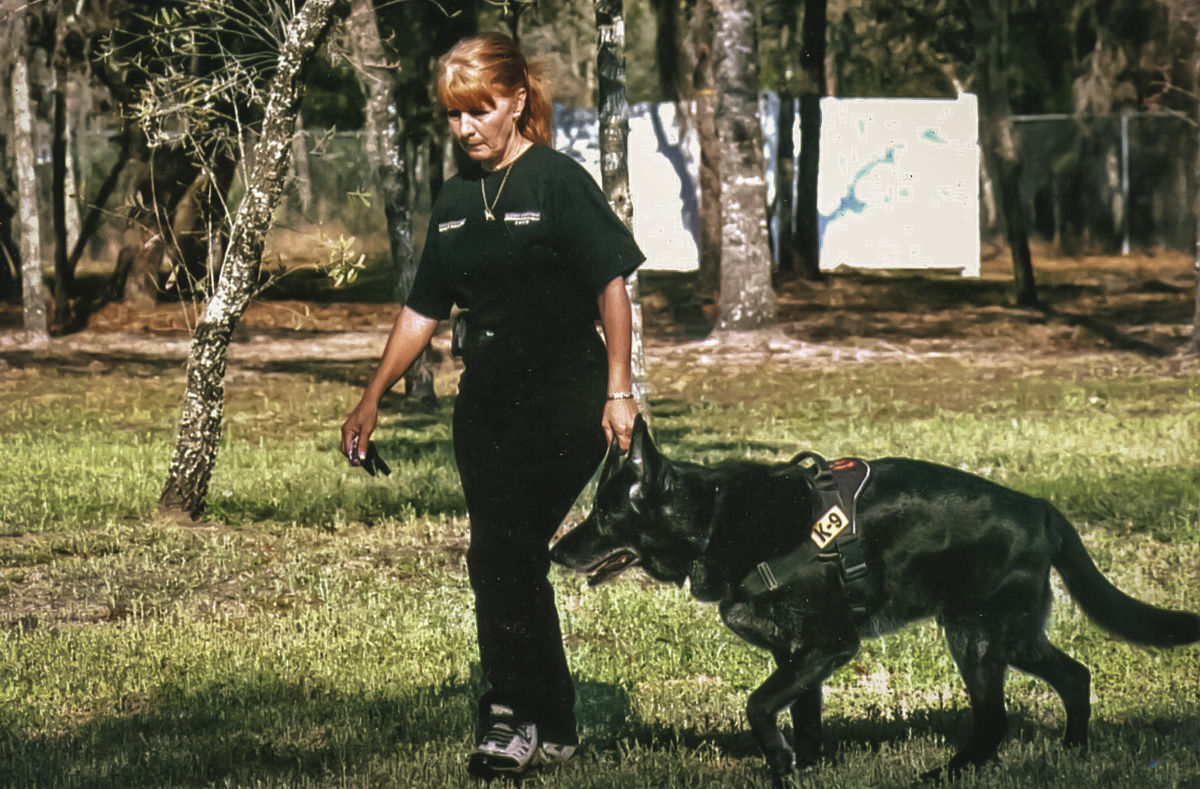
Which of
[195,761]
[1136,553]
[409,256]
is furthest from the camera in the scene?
[409,256]

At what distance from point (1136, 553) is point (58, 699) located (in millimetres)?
5320

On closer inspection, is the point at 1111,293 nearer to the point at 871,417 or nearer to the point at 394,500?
the point at 871,417

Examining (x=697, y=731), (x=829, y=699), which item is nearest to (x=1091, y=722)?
(x=829, y=699)

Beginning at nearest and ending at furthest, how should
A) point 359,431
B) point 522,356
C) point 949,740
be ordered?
1. point 522,356
2. point 359,431
3. point 949,740

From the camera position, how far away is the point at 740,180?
18.3 metres

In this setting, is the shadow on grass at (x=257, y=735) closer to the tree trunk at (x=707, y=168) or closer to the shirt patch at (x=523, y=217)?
the shirt patch at (x=523, y=217)

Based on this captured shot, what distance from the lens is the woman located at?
4516 millimetres

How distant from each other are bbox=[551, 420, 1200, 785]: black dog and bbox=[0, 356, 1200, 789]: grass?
1.33ft

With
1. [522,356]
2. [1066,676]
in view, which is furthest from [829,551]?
[522,356]

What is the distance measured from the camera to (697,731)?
521 centimetres

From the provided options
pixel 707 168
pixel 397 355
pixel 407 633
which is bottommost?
pixel 407 633

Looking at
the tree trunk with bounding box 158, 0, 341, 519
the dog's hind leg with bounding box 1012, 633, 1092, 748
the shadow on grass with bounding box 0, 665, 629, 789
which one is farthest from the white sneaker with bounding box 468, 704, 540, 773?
the tree trunk with bounding box 158, 0, 341, 519

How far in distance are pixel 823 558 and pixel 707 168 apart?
20164 millimetres

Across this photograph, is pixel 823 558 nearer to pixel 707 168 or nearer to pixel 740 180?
pixel 740 180
